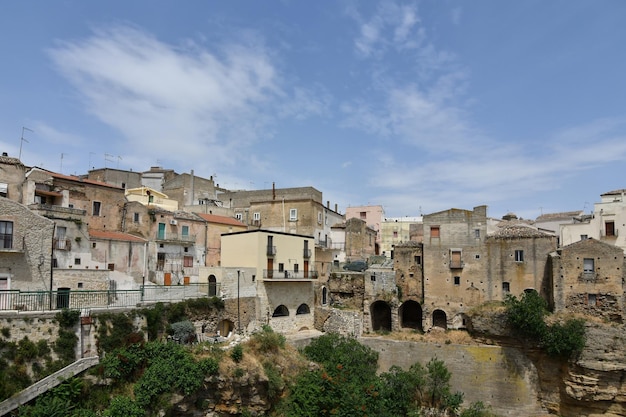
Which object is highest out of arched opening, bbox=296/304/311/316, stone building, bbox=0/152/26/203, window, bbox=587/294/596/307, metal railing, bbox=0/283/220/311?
stone building, bbox=0/152/26/203

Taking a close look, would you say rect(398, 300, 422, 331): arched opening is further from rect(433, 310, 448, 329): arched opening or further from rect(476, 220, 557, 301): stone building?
rect(476, 220, 557, 301): stone building

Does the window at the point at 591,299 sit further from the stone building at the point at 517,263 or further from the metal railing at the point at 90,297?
the metal railing at the point at 90,297

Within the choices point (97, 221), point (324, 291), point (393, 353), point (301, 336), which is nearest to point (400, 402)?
point (393, 353)

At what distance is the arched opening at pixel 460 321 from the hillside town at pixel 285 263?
8 centimetres

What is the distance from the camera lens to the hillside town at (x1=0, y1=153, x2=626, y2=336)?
25906 millimetres

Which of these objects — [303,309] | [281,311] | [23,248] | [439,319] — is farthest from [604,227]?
[23,248]

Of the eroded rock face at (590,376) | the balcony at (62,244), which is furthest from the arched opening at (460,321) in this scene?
the balcony at (62,244)

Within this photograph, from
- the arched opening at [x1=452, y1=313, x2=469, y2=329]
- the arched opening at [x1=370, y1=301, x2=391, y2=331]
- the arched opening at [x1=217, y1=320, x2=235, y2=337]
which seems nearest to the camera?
the arched opening at [x1=217, y1=320, x2=235, y2=337]

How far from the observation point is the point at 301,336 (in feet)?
108

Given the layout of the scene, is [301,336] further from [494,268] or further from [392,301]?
[494,268]

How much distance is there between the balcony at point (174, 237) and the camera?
3562 cm

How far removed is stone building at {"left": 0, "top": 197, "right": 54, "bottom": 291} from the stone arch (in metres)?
27.6

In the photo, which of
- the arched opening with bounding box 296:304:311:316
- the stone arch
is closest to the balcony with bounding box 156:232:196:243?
the arched opening with bounding box 296:304:311:316

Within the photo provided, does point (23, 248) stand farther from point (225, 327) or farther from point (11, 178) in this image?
point (225, 327)
